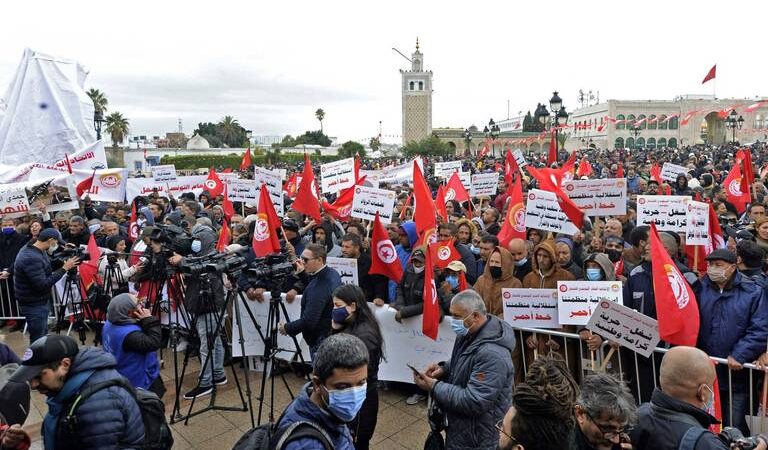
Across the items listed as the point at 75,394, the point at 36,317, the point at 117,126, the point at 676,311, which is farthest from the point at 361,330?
the point at 117,126

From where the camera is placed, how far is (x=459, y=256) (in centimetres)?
596

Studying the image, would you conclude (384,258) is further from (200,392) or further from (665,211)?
(665,211)

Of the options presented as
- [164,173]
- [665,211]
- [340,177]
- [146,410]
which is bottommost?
[146,410]

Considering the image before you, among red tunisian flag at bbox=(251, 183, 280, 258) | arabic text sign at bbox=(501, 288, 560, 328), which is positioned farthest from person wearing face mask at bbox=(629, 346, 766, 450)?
red tunisian flag at bbox=(251, 183, 280, 258)

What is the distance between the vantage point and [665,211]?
6355mm

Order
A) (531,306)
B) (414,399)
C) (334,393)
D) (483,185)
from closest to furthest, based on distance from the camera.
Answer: (334,393) → (531,306) → (414,399) → (483,185)

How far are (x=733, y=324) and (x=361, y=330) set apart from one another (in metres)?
2.85

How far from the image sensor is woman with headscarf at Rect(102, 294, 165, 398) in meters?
3.81

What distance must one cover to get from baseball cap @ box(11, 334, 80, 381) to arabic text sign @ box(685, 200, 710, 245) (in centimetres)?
596

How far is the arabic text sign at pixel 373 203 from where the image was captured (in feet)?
25.5

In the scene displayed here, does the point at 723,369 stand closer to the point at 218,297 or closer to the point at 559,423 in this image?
the point at 559,423

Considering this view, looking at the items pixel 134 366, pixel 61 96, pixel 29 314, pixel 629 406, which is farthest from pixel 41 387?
pixel 61 96

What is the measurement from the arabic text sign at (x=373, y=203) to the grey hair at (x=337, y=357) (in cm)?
546

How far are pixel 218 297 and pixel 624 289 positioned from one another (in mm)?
4252
